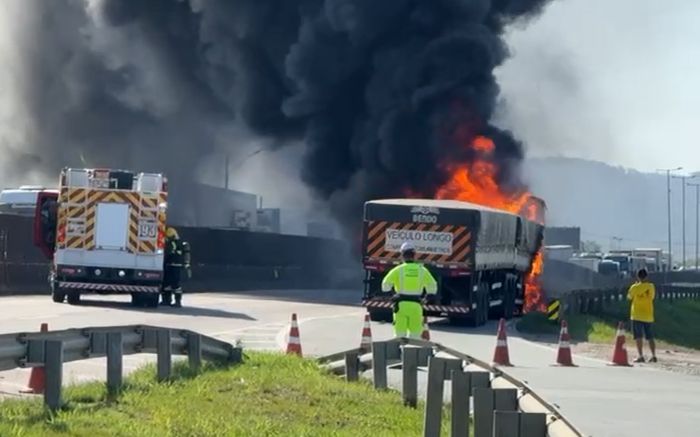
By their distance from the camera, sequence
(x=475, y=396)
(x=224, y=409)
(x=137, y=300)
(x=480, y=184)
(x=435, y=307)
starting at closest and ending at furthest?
(x=475, y=396)
(x=224, y=409)
(x=435, y=307)
(x=137, y=300)
(x=480, y=184)

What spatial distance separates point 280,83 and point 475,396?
4685 cm

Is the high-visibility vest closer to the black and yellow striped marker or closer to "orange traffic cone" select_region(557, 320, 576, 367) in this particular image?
"orange traffic cone" select_region(557, 320, 576, 367)

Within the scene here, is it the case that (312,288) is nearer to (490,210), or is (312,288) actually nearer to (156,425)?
(490,210)

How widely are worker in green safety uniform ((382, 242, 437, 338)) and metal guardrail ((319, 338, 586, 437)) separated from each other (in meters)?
1.60

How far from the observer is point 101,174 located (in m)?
32.2

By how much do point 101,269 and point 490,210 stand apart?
29.1 ft

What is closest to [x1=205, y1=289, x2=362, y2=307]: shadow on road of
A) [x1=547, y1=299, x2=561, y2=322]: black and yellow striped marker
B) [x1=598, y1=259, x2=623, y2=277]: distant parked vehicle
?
[x1=547, y1=299, x2=561, y2=322]: black and yellow striped marker

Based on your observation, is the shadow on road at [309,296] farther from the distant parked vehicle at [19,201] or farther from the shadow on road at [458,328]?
the shadow on road at [458,328]

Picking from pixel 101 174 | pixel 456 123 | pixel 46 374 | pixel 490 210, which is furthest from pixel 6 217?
pixel 46 374

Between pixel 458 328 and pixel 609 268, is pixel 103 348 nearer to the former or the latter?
pixel 458 328

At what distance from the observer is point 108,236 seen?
31938mm

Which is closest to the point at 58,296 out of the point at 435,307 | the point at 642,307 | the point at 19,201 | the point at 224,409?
the point at 435,307

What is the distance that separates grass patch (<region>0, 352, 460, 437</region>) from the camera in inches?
424

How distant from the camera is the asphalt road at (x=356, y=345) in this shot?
48.7 ft
